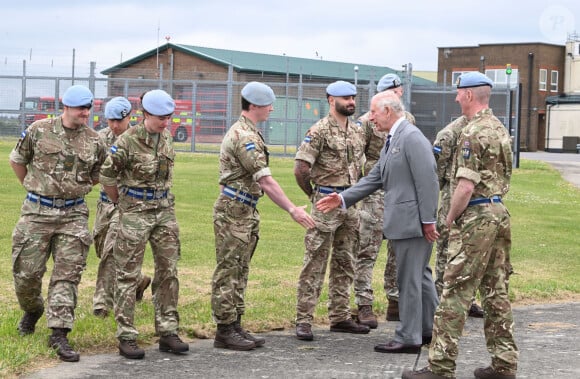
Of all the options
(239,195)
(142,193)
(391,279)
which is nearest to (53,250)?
(142,193)

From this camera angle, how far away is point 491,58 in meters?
72.0

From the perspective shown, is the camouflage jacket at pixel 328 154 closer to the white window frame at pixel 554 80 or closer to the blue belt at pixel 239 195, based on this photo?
the blue belt at pixel 239 195

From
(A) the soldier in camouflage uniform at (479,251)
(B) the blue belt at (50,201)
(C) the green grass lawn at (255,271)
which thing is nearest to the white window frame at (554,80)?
(C) the green grass lawn at (255,271)

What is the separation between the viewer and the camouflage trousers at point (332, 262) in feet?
28.5

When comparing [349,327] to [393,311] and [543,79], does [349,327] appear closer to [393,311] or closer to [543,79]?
[393,311]

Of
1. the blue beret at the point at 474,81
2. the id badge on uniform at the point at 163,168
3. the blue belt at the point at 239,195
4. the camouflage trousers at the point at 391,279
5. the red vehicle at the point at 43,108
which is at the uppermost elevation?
the red vehicle at the point at 43,108

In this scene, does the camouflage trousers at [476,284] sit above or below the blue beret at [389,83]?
below

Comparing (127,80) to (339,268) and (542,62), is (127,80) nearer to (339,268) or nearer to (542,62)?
(339,268)

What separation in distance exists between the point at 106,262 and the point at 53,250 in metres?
1.47

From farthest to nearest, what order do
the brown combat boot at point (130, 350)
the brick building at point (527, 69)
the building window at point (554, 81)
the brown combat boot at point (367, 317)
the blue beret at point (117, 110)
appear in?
1. the building window at point (554, 81)
2. the brick building at point (527, 69)
3. the blue beret at point (117, 110)
4. the brown combat boot at point (367, 317)
5. the brown combat boot at point (130, 350)

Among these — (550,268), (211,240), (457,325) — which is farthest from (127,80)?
(457,325)

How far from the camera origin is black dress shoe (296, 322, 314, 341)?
851cm

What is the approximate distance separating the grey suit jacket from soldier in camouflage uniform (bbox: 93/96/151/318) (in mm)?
2680

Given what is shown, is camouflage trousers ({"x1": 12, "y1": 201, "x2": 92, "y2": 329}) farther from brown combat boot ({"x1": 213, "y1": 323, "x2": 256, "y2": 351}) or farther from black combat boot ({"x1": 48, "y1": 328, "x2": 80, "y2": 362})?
brown combat boot ({"x1": 213, "y1": 323, "x2": 256, "y2": 351})
